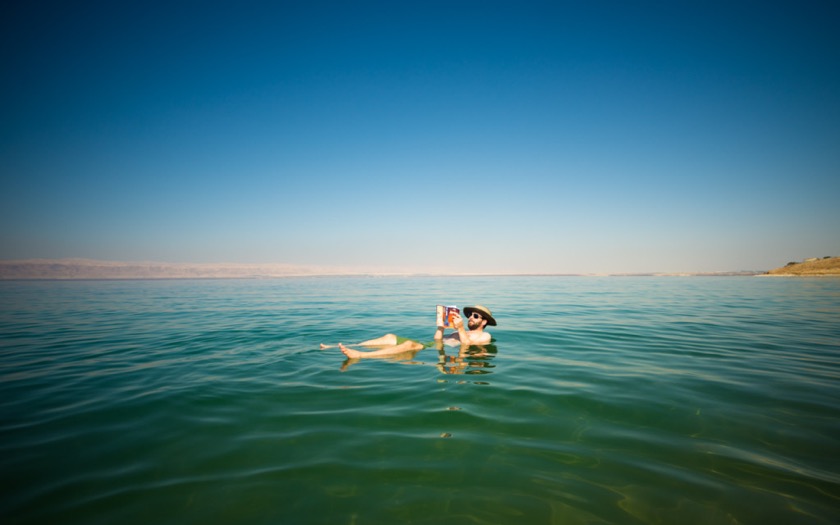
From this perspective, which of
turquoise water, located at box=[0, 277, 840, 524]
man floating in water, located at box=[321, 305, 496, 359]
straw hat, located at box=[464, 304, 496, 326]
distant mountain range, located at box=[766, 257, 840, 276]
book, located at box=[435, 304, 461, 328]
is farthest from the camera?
distant mountain range, located at box=[766, 257, 840, 276]

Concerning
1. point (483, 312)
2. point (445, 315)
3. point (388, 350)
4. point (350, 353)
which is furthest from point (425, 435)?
point (483, 312)

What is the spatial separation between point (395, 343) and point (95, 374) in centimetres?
691

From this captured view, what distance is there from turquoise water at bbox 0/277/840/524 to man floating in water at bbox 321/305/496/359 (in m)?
0.36

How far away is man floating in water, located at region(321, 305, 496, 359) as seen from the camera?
336 inches

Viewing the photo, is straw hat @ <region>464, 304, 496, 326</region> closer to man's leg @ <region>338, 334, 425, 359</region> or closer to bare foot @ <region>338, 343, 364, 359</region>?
man's leg @ <region>338, 334, 425, 359</region>

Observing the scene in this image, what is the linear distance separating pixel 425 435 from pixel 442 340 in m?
5.35

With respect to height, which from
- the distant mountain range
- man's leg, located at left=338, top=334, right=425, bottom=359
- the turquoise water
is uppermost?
the distant mountain range

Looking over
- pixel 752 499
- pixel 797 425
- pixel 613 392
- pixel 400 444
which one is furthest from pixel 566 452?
pixel 797 425

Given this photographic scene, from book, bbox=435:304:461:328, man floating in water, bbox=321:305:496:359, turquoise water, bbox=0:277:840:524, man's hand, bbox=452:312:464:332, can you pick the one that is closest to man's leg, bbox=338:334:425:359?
man floating in water, bbox=321:305:496:359

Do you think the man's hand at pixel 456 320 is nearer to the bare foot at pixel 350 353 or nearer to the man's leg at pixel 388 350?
the man's leg at pixel 388 350

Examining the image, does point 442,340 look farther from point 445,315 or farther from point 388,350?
point 388,350

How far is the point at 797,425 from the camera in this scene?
455 centimetres

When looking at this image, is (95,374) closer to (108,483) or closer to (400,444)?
(108,483)

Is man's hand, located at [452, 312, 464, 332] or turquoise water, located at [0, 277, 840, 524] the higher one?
man's hand, located at [452, 312, 464, 332]
